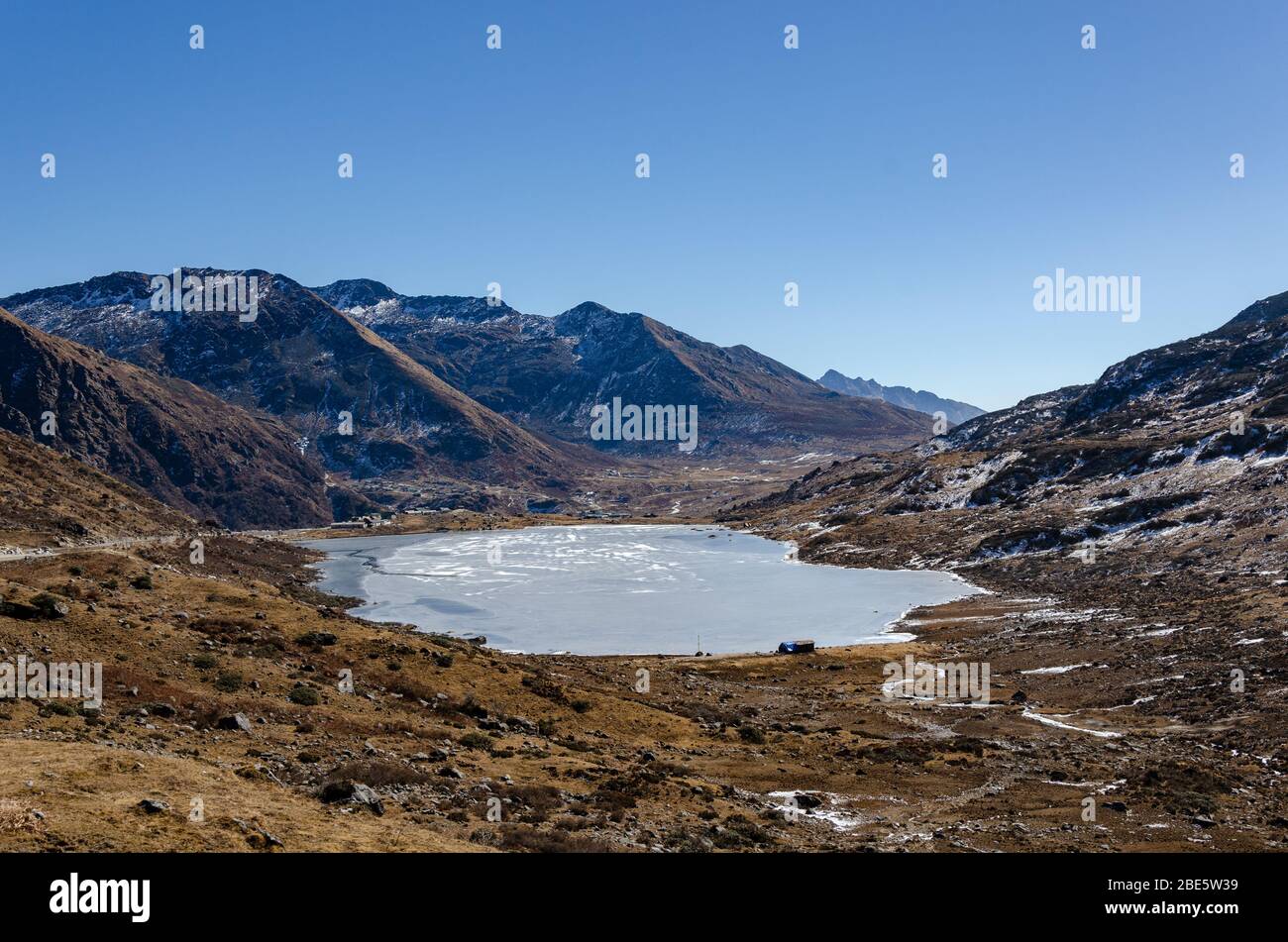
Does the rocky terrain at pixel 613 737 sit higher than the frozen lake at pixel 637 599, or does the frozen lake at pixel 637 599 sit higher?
the rocky terrain at pixel 613 737

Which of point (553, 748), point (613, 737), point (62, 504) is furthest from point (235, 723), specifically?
point (62, 504)

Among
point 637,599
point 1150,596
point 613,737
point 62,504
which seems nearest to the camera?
point 613,737

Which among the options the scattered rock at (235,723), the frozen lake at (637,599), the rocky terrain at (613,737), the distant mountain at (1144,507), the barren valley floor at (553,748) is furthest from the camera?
the distant mountain at (1144,507)

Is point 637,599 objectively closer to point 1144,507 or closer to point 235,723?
point 1144,507

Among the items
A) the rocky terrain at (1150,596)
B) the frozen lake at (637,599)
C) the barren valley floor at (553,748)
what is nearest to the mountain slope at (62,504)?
the frozen lake at (637,599)

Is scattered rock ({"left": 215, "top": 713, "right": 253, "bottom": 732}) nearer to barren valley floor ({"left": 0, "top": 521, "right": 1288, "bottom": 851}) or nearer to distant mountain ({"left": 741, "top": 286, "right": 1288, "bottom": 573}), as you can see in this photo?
barren valley floor ({"left": 0, "top": 521, "right": 1288, "bottom": 851})

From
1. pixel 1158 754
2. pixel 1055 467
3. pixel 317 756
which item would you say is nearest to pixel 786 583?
pixel 1055 467

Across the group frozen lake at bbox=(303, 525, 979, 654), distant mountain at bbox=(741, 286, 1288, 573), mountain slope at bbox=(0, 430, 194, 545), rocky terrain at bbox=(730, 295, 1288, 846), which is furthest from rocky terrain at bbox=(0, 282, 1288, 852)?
distant mountain at bbox=(741, 286, 1288, 573)

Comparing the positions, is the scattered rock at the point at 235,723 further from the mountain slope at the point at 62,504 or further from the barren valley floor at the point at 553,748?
the mountain slope at the point at 62,504
